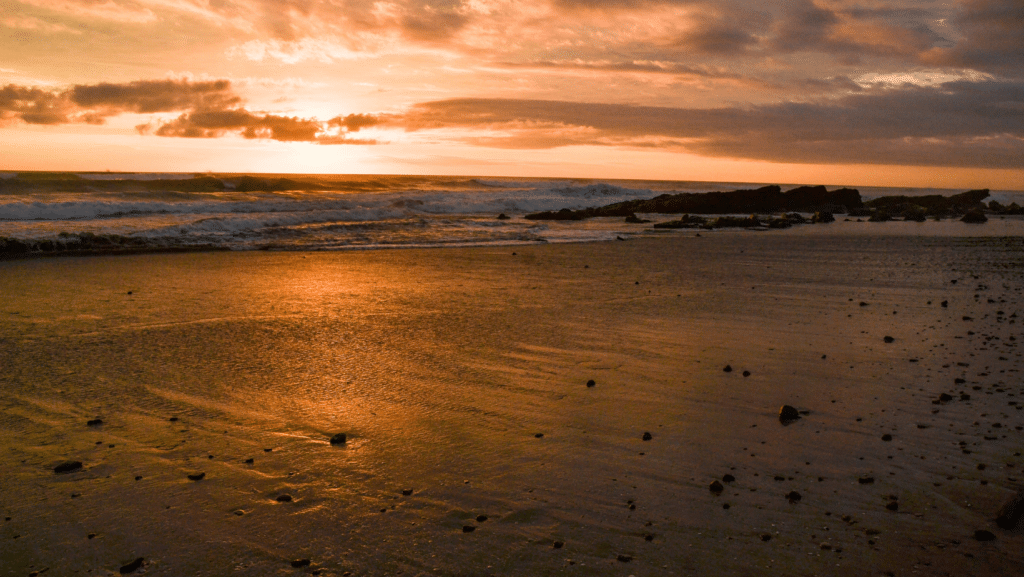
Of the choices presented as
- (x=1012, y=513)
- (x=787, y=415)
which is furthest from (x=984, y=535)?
(x=787, y=415)

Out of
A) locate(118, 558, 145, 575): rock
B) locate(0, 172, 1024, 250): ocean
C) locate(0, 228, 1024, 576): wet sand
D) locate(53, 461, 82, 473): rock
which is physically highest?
locate(0, 172, 1024, 250): ocean

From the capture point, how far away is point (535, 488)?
13.8ft

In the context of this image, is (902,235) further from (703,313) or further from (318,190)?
(318,190)

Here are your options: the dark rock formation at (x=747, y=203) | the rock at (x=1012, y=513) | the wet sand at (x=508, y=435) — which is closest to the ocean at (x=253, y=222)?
the dark rock formation at (x=747, y=203)

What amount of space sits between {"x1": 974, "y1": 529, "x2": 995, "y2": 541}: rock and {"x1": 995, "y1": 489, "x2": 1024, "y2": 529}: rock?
15 cm

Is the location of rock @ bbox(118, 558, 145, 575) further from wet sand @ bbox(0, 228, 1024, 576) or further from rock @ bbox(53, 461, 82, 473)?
rock @ bbox(53, 461, 82, 473)

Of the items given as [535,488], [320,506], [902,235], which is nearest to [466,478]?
[535,488]

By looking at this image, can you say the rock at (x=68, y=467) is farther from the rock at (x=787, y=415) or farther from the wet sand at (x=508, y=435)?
the rock at (x=787, y=415)

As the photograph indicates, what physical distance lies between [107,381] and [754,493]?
18.9ft

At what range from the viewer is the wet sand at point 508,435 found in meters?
3.55

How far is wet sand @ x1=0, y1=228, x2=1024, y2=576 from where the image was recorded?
3.55 metres

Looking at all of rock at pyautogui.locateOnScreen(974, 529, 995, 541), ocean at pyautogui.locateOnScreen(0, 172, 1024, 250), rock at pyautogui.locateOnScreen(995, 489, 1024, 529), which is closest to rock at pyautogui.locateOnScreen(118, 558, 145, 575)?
rock at pyautogui.locateOnScreen(974, 529, 995, 541)

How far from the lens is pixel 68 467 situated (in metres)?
4.43

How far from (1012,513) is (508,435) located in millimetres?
3109
